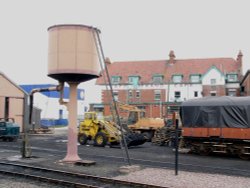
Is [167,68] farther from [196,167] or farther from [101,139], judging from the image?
[196,167]

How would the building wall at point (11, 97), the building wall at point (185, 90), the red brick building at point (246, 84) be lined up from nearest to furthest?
the building wall at point (11, 97)
the red brick building at point (246, 84)
the building wall at point (185, 90)

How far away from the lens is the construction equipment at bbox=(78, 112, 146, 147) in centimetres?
2572

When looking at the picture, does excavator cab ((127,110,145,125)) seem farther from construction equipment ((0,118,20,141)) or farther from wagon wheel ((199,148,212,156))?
wagon wheel ((199,148,212,156))

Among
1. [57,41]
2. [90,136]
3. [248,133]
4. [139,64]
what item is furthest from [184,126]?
[139,64]

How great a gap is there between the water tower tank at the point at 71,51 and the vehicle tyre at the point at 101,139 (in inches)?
406

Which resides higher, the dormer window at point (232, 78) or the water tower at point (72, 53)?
the dormer window at point (232, 78)

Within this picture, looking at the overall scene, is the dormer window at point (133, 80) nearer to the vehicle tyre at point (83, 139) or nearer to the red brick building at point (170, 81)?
the red brick building at point (170, 81)

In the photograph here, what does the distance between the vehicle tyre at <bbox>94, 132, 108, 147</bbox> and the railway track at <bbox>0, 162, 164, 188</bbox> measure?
1069cm

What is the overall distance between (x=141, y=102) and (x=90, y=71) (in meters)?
47.5

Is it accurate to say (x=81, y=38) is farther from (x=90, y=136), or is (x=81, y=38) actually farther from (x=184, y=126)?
(x=90, y=136)

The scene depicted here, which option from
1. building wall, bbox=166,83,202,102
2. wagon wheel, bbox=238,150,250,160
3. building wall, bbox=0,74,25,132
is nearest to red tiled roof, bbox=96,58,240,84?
building wall, bbox=166,83,202,102

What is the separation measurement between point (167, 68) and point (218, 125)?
4589cm

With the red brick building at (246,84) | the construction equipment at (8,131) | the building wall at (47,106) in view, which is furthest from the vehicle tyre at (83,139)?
the building wall at (47,106)

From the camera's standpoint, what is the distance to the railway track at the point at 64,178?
1161 centimetres
